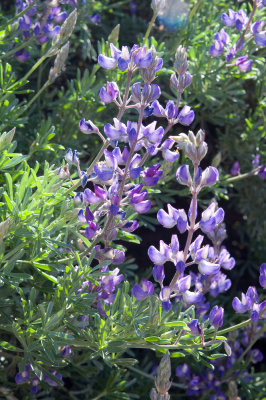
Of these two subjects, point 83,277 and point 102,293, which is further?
point 102,293

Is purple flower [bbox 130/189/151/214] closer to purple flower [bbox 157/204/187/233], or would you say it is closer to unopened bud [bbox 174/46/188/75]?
purple flower [bbox 157/204/187/233]

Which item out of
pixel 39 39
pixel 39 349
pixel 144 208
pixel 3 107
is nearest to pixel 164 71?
pixel 39 39

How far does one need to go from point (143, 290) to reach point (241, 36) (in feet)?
4.06

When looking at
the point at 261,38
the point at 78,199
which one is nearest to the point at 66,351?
the point at 78,199

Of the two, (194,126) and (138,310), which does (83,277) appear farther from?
(194,126)

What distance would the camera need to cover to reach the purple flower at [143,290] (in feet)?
5.60

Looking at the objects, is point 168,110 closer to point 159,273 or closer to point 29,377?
point 159,273

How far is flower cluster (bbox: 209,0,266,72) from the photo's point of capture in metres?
2.43

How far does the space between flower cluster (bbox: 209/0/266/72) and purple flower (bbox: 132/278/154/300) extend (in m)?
1.09

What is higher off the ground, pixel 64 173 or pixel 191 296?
pixel 64 173

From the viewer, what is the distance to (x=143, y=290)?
1.74 metres

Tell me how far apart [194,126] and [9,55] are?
1.10 metres

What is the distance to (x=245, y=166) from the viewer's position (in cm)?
315

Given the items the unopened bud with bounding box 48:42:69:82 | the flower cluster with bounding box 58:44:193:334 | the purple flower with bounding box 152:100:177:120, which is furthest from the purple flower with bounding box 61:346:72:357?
the unopened bud with bounding box 48:42:69:82
